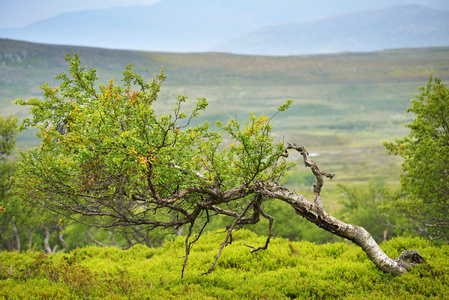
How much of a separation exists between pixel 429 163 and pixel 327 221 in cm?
1397

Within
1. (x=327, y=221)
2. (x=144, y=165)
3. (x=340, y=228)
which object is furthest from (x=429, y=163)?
(x=144, y=165)

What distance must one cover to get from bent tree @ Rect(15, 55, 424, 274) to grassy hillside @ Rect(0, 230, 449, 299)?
3.78ft

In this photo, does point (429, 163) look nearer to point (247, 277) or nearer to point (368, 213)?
point (247, 277)

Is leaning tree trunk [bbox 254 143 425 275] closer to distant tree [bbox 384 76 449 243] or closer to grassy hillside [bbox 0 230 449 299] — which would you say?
grassy hillside [bbox 0 230 449 299]

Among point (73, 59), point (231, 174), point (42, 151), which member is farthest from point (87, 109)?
point (231, 174)

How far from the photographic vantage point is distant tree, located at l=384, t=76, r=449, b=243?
22938 millimetres

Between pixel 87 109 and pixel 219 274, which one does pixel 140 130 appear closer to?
pixel 87 109

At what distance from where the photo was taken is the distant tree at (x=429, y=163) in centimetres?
2294

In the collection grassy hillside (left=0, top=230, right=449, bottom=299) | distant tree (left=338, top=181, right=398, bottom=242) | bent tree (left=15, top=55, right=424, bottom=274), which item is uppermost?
bent tree (left=15, top=55, right=424, bottom=274)

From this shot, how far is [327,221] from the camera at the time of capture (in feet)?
41.7

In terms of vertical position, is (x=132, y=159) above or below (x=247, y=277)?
above

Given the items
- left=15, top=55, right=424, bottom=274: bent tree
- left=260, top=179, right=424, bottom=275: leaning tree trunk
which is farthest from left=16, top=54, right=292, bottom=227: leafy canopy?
left=260, top=179, right=424, bottom=275: leaning tree trunk

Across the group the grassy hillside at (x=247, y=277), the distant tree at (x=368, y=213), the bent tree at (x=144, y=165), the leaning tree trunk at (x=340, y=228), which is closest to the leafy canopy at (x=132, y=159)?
the bent tree at (x=144, y=165)

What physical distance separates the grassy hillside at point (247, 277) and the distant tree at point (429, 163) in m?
8.69
